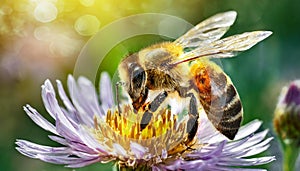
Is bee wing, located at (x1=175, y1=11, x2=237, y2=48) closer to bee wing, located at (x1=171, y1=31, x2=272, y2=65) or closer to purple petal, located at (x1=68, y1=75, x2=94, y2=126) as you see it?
bee wing, located at (x1=171, y1=31, x2=272, y2=65)

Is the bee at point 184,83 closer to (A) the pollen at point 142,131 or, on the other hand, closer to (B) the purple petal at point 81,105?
(A) the pollen at point 142,131

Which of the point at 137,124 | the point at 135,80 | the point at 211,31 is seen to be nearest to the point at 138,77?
the point at 135,80

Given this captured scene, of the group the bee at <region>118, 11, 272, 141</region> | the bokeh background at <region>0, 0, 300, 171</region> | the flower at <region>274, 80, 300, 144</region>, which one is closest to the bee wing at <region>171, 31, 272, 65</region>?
the bee at <region>118, 11, 272, 141</region>

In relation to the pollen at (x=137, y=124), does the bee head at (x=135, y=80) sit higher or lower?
higher

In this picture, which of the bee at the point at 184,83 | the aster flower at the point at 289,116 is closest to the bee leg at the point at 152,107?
the bee at the point at 184,83

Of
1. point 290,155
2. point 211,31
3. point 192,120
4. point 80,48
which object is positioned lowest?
point 290,155

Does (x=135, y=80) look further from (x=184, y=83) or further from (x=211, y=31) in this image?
(x=211, y=31)

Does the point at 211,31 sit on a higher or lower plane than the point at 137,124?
higher
